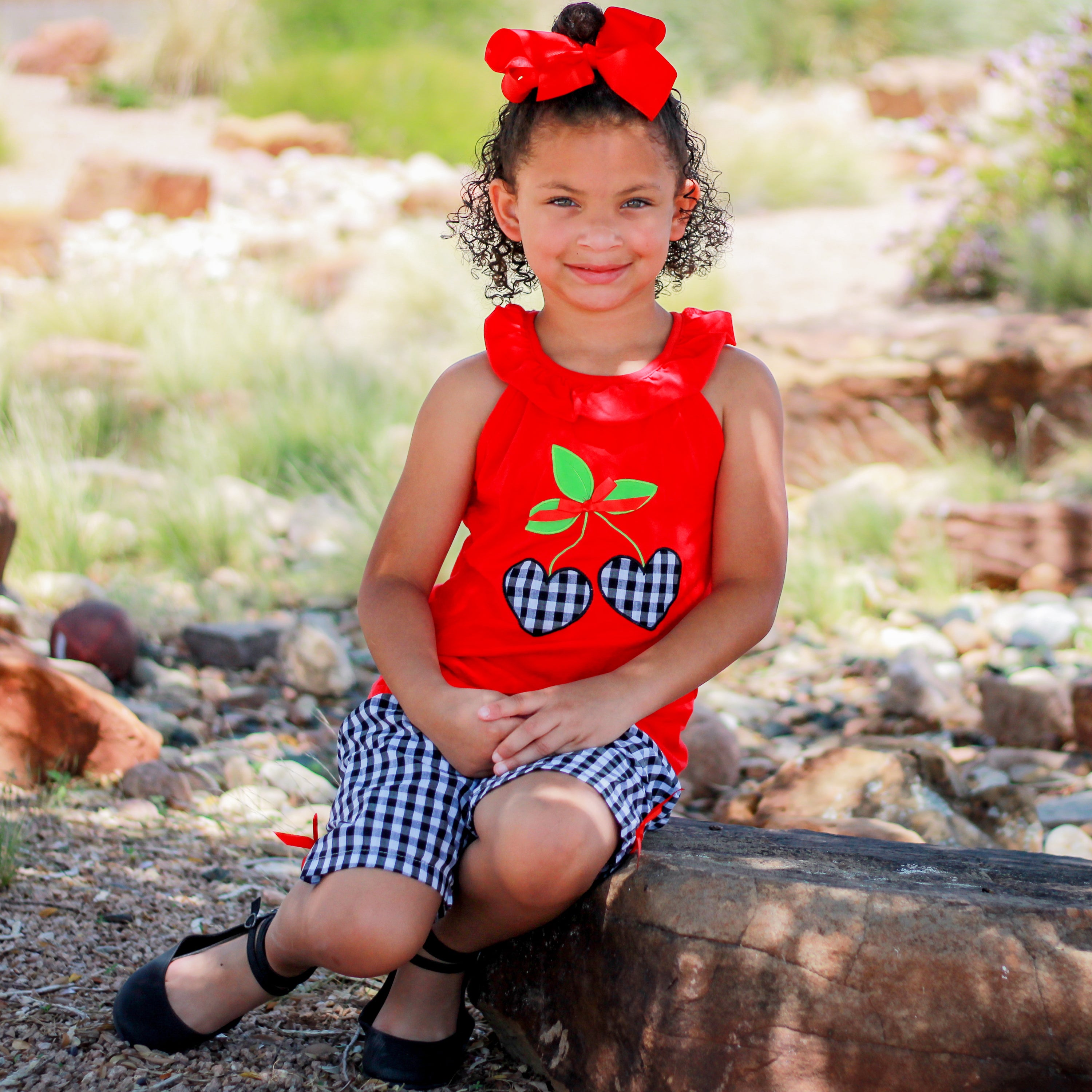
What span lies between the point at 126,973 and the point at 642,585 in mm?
1091

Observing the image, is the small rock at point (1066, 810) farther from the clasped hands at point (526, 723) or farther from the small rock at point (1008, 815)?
the clasped hands at point (526, 723)

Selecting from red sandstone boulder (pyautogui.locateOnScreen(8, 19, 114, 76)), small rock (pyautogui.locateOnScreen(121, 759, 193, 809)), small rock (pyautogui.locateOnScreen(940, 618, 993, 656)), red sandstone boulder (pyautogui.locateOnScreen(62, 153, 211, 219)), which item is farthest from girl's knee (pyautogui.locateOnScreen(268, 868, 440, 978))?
red sandstone boulder (pyautogui.locateOnScreen(8, 19, 114, 76))

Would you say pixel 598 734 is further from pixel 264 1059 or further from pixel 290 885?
pixel 290 885

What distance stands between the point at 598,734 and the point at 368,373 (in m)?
4.80

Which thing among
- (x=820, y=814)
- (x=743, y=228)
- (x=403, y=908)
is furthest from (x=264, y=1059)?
(x=743, y=228)

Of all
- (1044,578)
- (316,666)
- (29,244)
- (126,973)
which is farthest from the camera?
(29,244)

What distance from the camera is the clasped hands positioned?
188cm

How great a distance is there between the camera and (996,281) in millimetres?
7434

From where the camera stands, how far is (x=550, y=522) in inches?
81.1

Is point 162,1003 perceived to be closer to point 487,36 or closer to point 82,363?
point 82,363

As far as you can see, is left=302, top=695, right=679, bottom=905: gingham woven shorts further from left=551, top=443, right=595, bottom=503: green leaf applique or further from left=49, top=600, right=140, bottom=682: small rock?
left=49, top=600, right=140, bottom=682: small rock

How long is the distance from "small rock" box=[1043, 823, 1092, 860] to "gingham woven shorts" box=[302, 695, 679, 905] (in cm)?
120

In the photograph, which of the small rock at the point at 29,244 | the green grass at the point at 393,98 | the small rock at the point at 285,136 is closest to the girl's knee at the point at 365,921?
the small rock at the point at 29,244

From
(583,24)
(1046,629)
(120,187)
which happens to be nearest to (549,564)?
(583,24)
